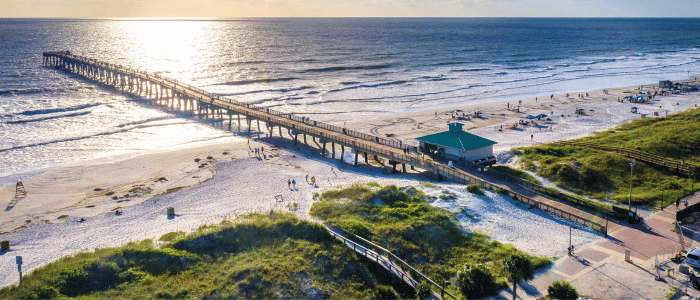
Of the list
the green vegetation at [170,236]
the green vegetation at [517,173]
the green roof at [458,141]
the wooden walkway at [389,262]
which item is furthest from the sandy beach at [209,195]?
the wooden walkway at [389,262]

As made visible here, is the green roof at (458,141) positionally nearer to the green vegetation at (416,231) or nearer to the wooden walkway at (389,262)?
the green vegetation at (416,231)

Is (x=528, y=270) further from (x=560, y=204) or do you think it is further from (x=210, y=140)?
(x=210, y=140)

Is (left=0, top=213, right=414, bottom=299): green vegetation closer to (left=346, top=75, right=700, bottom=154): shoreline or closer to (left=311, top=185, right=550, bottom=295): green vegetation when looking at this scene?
(left=311, top=185, right=550, bottom=295): green vegetation

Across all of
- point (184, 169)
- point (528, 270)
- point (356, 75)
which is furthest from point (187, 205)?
point (356, 75)

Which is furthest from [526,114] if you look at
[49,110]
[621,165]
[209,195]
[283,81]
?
[49,110]

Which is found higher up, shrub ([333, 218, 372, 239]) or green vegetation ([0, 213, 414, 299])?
shrub ([333, 218, 372, 239])

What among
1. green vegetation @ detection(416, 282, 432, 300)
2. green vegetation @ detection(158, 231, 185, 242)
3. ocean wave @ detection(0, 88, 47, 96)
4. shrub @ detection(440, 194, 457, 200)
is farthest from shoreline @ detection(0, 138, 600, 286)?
ocean wave @ detection(0, 88, 47, 96)
